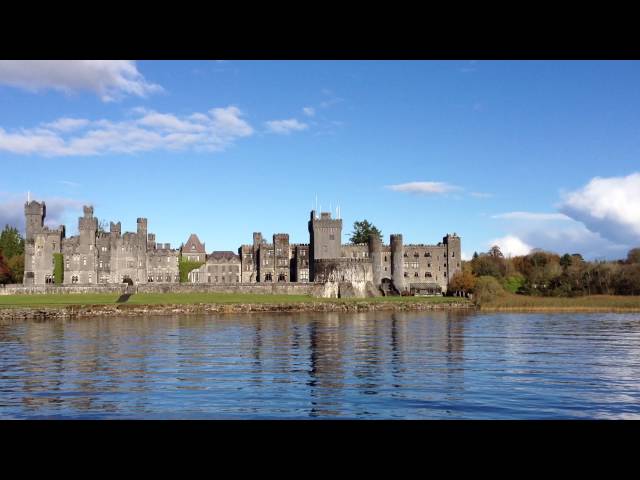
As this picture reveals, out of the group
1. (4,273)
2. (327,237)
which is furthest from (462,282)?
(4,273)

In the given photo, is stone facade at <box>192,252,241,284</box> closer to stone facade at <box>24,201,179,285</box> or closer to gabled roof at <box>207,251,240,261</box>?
gabled roof at <box>207,251,240,261</box>

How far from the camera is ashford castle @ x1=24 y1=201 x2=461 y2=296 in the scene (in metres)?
95.6

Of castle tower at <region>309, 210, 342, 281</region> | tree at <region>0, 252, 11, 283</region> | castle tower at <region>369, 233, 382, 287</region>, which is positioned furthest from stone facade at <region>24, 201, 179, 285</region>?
castle tower at <region>369, 233, 382, 287</region>

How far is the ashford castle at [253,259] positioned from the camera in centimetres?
9556

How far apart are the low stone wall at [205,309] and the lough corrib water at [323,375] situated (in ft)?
78.5

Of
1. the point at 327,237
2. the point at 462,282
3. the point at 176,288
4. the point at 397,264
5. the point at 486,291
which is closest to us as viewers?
the point at 486,291

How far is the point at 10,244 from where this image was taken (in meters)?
124

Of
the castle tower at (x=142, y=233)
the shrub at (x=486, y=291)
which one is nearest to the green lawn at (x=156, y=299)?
the shrub at (x=486, y=291)

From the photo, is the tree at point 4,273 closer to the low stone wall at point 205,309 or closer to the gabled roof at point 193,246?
the gabled roof at point 193,246

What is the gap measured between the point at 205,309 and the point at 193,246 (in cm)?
4055

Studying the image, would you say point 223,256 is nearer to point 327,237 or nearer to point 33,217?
point 327,237

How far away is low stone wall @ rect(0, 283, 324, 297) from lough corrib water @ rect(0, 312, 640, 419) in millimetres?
A: 41801
